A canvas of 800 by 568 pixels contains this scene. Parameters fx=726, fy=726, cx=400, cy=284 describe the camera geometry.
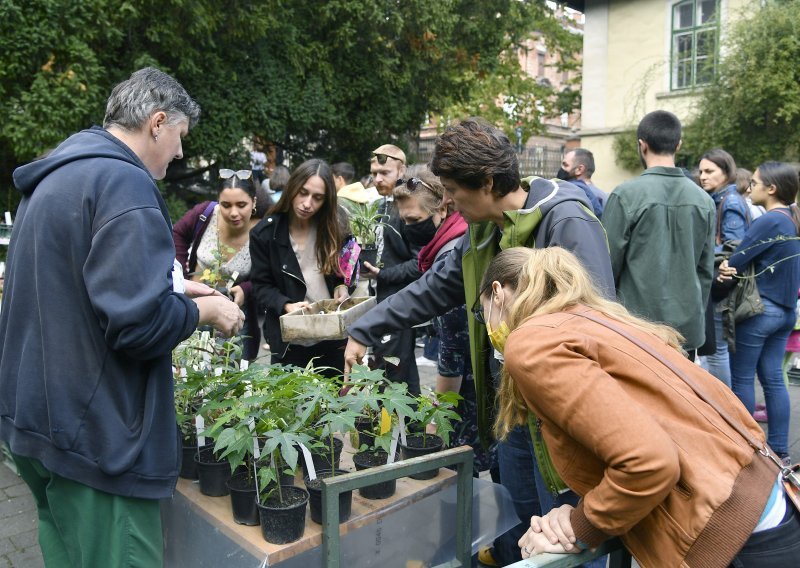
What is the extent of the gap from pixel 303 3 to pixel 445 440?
1139cm

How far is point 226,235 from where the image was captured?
14.4 ft

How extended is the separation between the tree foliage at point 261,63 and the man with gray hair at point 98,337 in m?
7.69

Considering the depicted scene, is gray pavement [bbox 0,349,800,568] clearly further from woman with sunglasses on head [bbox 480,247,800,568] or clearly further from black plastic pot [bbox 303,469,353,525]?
woman with sunglasses on head [bbox 480,247,800,568]

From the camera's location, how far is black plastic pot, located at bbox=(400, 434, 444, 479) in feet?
7.80

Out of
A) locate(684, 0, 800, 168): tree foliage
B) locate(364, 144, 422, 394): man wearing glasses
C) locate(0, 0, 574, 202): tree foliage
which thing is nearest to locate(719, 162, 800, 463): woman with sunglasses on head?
locate(364, 144, 422, 394): man wearing glasses

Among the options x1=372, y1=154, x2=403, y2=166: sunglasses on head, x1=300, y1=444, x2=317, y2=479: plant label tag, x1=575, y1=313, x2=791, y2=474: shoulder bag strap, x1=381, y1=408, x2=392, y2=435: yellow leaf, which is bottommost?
x1=300, y1=444, x2=317, y2=479: plant label tag

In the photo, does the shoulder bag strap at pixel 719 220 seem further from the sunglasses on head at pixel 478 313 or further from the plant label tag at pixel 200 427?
the plant label tag at pixel 200 427

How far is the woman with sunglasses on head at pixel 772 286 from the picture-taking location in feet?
14.5

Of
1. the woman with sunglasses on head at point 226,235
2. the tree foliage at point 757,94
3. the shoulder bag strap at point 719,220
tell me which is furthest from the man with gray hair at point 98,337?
the tree foliage at point 757,94

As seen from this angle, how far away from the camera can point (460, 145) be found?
2.30m

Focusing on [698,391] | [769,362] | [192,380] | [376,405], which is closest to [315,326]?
[192,380]

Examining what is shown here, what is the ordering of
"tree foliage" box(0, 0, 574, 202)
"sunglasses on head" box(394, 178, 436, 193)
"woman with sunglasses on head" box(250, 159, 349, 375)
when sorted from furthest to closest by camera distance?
"tree foliage" box(0, 0, 574, 202) → "sunglasses on head" box(394, 178, 436, 193) → "woman with sunglasses on head" box(250, 159, 349, 375)

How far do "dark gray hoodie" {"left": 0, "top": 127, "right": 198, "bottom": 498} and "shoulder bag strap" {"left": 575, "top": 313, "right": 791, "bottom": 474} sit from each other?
1.10 m

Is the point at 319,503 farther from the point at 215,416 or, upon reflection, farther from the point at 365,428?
the point at 215,416
